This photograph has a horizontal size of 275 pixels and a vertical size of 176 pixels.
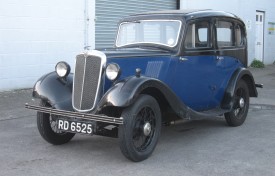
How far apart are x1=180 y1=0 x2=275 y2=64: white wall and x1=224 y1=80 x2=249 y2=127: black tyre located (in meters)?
8.02

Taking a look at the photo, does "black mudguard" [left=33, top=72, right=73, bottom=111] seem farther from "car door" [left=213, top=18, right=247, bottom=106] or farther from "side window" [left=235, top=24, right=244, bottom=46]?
"side window" [left=235, top=24, right=244, bottom=46]

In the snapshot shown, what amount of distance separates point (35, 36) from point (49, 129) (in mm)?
5173

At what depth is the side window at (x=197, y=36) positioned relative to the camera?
6457mm

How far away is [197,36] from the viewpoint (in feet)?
21.8

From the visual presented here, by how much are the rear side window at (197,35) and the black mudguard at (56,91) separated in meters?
1.77

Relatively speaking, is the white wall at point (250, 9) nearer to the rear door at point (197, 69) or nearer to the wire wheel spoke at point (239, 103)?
the wire wheel spoke at point (239, 103)

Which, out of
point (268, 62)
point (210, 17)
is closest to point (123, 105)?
point (210, 17)

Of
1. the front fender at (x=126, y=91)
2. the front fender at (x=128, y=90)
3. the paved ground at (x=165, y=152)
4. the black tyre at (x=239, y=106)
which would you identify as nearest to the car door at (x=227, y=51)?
the black tyre at (x=239, y=106)

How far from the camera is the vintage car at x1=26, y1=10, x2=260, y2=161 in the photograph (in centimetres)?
526

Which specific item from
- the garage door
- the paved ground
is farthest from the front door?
the paved ground

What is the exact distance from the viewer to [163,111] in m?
6.11

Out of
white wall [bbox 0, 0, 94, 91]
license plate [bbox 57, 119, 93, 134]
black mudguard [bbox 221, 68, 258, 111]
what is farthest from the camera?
white wall [bbox 0, 0, 94, 91]

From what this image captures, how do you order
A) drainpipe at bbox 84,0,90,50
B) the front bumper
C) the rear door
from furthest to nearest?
drainpipe at bbox 84,0,90,50 → the rear door → the front bumper

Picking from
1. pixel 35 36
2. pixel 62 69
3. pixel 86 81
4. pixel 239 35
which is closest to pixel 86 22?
pixel 35 36
